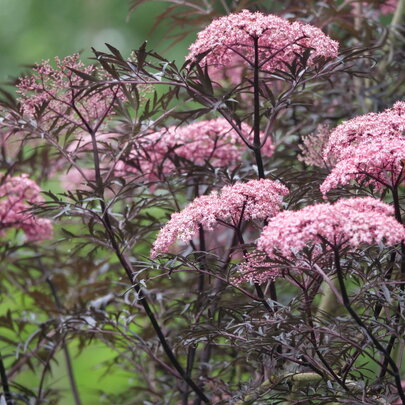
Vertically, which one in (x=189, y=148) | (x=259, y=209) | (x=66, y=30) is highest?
(x=66, y=30)

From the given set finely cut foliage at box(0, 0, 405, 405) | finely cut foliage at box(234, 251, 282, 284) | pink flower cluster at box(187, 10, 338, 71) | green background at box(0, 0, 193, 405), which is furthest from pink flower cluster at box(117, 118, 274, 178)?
green background at box(0, 0, 193, 405)

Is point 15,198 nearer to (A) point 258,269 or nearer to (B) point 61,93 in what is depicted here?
(B) point 61,93

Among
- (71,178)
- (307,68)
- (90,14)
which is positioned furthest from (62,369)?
(90,14)

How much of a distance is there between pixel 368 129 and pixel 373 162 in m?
0.09

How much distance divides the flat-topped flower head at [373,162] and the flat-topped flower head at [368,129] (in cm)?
2

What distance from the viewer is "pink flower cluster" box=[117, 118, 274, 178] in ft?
4.49

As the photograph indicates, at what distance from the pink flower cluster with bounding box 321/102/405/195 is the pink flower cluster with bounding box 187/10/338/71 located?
0.40 feet

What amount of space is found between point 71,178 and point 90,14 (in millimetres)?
3112

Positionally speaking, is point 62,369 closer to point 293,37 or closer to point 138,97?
point 138,97

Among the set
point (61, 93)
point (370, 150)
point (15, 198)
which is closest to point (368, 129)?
point (370, 150)

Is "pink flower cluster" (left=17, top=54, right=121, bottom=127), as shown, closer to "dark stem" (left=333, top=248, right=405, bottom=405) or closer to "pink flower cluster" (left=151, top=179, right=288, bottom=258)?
"pink flower cluster" (left=151, top=179, right=288, bottom=258)

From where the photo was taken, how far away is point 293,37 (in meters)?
0.99

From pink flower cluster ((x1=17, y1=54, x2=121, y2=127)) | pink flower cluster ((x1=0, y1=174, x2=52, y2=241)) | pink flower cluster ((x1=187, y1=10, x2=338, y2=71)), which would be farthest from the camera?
pink flower cluster ((x1=0, y1=174, x2=52, y2=241))

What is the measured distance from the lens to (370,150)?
861mm
